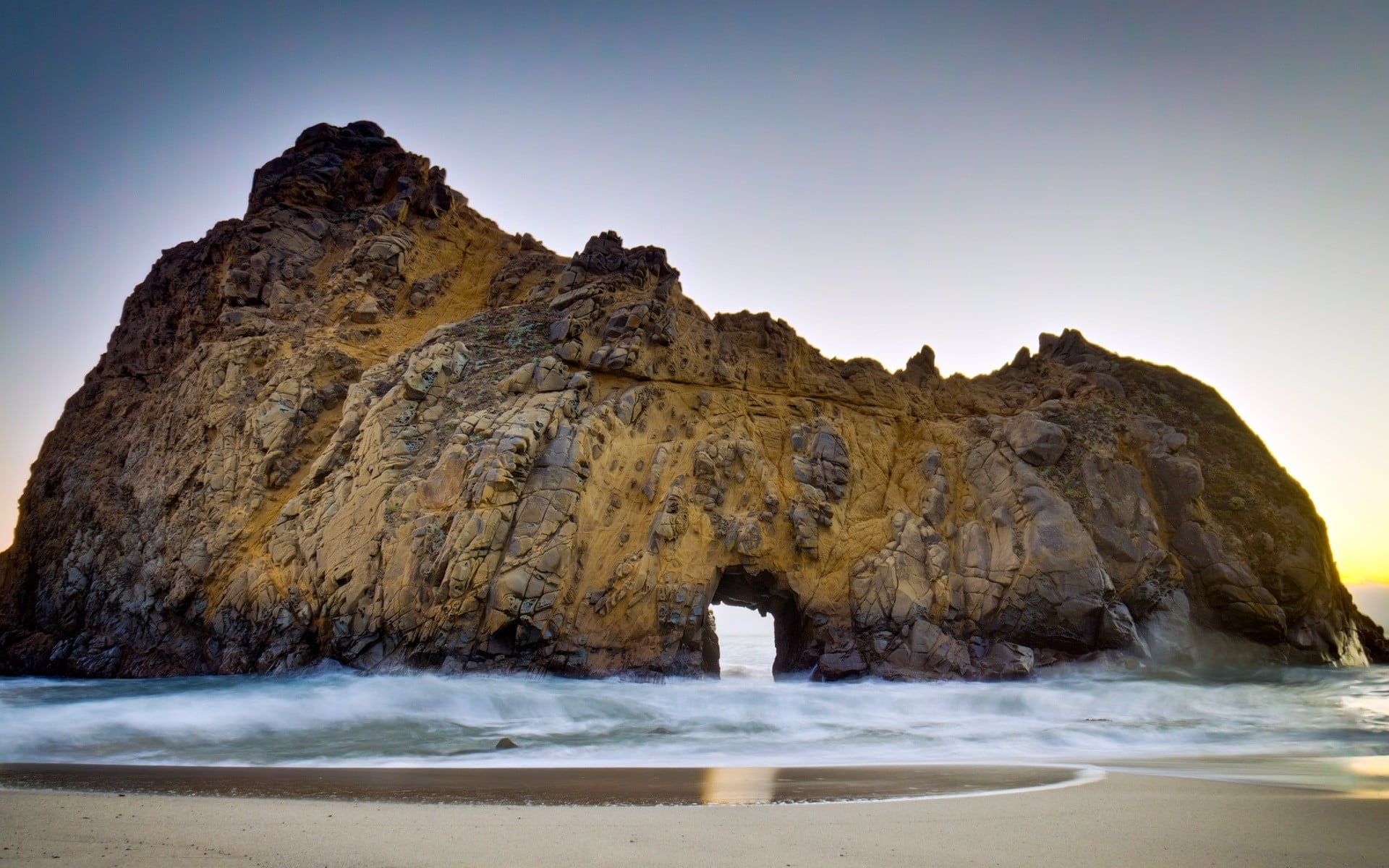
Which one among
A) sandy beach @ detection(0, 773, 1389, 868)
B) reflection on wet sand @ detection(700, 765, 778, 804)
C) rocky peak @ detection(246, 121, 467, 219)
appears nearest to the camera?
sandy beach @ detection(0, 773, 1389, 868)

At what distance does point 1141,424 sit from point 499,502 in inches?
683

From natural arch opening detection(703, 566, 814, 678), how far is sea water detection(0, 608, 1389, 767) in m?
2.78

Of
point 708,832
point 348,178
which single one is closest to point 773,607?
point 708,832

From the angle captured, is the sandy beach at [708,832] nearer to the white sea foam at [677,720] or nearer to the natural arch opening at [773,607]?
the white sea foam at [677,720]

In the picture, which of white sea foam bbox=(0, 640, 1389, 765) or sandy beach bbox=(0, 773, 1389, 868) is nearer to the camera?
sandy beach bbox=(0, 773, 1389, 868)

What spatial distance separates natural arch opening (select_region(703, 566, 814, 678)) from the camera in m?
17.3

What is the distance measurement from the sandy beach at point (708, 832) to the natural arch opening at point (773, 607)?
12.0 metres

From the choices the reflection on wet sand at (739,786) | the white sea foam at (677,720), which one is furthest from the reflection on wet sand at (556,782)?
the white sea foam at (677,720)

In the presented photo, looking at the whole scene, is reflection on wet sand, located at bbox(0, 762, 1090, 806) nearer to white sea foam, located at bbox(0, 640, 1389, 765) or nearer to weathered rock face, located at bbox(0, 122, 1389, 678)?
white sea foam, located at bbox(0, 640, 1389, 765)

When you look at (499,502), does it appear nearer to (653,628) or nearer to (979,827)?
(653,628)

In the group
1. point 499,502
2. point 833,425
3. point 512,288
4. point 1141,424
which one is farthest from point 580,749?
point 1141,424

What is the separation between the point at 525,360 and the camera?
18.0 metres

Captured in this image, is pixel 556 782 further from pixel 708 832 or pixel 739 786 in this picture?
pixel 708 832

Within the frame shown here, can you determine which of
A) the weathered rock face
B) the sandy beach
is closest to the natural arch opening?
the weathered rock face
